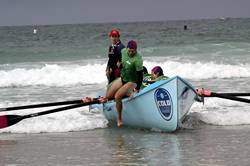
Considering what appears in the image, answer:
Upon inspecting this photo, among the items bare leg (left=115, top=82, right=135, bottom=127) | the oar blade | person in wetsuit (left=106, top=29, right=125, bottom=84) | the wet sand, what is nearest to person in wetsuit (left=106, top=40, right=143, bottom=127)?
bare leg (left=115, top=82, right=135, bottom=127)

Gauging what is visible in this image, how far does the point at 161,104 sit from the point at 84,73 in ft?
37.4

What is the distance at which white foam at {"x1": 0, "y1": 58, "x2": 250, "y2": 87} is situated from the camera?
1873 centimetres

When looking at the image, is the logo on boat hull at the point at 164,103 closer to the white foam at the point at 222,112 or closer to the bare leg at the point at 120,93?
the bare leg at the point at 120,93

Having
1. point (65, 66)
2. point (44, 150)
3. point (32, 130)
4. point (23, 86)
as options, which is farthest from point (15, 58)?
point (44, 150)

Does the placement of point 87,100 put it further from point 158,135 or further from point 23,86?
point 23,86

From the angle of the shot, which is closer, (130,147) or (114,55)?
(130,147)

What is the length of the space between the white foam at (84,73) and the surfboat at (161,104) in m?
8.91

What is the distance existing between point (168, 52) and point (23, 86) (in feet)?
36.5

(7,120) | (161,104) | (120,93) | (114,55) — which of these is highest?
(114,55)

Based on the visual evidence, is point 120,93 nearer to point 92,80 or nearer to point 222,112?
point 222,112

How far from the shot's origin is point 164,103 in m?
8.77

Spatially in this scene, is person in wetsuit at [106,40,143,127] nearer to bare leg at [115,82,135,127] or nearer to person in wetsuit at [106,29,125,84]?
bare leg at [115,82,135,127]

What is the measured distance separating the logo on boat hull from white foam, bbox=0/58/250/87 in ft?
31.0

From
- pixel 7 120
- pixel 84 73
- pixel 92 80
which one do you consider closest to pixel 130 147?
pixel 7 120
